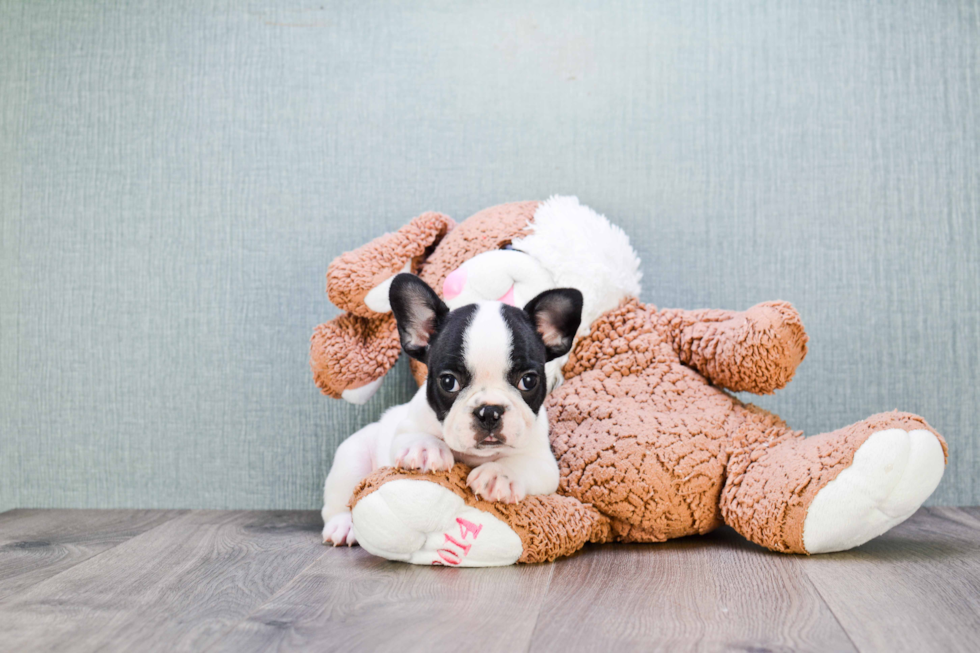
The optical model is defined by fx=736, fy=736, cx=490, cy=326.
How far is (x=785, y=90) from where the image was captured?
174 centimetres

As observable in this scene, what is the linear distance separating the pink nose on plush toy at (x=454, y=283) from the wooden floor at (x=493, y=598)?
490 mm

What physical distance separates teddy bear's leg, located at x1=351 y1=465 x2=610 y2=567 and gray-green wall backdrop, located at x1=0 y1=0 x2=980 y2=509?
0.63m

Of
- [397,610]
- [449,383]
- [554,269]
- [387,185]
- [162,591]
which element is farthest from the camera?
[387,185]

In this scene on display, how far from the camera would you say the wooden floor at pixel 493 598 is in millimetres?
839

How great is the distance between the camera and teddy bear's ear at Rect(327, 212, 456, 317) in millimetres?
1442

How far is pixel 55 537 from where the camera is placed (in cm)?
147

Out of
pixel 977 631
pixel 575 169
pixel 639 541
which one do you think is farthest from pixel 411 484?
pixel 575 169

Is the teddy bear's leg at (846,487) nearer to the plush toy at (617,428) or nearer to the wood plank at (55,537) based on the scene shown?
the plush toy at (617,428)

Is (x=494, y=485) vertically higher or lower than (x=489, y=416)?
lower

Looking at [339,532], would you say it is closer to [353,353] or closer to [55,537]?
[353,353]

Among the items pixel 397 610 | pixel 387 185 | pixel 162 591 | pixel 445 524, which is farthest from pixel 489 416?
pixel 387 185

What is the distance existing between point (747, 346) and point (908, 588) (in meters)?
0.46

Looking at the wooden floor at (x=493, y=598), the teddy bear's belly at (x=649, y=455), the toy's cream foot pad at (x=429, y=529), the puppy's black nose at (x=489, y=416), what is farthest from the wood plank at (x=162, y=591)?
the teddy bear's belly at (x=649, y=455)

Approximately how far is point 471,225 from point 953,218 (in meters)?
1.14
